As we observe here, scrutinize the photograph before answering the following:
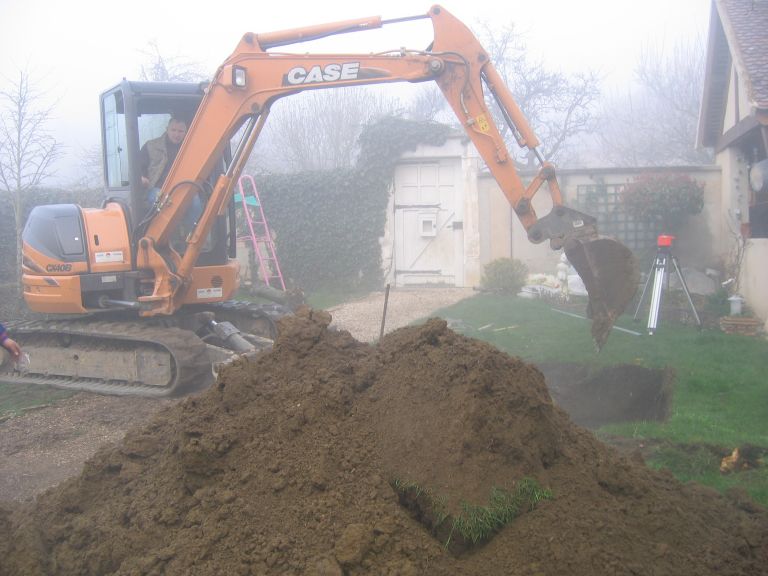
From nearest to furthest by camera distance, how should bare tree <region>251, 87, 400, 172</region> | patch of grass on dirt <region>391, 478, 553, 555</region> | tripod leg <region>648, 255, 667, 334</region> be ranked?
1. patch of grass on dirt <region>391, 478, 553, 555</region>
2. tripod leg <region>648, 255, 667, 334</region>
3. bare tree <region>251, 87, 400, 172</region>

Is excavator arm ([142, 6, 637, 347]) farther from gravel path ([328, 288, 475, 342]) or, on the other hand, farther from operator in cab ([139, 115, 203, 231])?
gravel path ([328, 288, 475, 342])

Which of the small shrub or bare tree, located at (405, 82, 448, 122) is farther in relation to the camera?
bare tree, located at (405, 82, 448, 122)

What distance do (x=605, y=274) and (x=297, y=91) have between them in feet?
11.8

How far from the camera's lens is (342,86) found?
23.7 ft

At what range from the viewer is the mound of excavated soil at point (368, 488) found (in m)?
2.98

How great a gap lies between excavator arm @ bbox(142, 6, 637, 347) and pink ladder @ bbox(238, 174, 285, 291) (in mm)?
8781

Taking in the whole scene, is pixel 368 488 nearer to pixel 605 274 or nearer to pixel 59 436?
pixel 605 274

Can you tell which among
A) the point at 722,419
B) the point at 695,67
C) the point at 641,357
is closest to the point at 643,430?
the point at 722,419

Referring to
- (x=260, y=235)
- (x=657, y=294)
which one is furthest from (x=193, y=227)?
(x=260, y=235)

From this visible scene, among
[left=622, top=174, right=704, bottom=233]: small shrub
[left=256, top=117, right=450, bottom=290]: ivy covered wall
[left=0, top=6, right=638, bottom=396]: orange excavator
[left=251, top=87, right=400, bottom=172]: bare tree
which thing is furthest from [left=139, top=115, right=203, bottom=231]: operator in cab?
[left=251, top=87, right=400, bottom=172]: bare tree

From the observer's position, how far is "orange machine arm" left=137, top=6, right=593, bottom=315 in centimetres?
707

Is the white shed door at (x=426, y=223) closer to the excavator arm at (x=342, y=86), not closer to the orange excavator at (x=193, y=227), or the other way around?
the orange excavator at (x=193, y=227)

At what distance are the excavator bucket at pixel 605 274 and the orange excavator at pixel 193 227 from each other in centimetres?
1

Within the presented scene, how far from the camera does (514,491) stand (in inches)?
126
